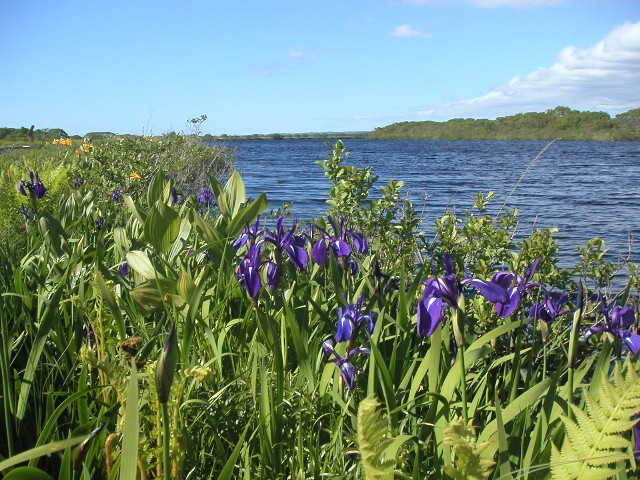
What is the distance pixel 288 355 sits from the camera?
2242 millimetres

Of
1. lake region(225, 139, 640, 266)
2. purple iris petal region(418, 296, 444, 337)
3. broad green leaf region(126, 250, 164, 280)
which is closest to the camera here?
purple iris petal region(418, 296, 444, 337)

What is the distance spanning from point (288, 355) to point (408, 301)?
18.3 inches

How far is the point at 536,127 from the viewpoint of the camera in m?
92.8

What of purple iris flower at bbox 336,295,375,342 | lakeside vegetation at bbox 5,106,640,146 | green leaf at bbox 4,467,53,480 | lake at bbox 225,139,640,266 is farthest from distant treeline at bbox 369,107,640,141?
green leaf at bbox 4,467,53,480

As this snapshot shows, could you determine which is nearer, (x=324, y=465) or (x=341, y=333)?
(x=324, y=465)

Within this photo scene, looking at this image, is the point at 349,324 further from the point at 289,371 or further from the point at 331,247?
the point at 331,247

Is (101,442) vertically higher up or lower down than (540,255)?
lower down

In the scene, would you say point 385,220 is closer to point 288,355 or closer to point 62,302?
point 288,355

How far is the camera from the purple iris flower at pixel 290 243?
2.19 meters

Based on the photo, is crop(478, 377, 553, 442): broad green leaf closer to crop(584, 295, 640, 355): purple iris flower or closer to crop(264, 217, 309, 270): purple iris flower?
crop(584, 295, 640, 355): purple iris flower

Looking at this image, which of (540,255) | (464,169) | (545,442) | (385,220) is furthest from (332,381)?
(464,169)

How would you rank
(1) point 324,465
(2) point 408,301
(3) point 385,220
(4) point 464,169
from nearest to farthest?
1. (1) point 324,465
2. (2) point 408,301
3. (3) point 385,220
4. (4) point 464,169

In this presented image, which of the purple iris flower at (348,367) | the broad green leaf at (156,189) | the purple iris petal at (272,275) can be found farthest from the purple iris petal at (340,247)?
the broad green leaf at (156,189)

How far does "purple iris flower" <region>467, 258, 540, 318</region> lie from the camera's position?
64.9 inches
